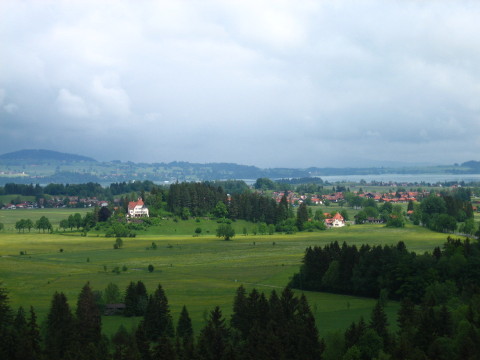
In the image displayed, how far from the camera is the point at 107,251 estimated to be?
111562 millimetres

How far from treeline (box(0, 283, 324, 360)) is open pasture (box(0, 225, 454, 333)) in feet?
13.8

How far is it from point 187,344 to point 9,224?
14781 centimetres

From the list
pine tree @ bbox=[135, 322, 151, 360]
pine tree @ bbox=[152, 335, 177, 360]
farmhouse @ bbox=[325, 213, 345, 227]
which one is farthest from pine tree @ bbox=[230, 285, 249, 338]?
farmhouse @ bbox=[325, 213, 345, 227]

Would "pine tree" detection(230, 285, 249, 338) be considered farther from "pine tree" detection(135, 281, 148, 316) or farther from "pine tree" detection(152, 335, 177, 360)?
"pine tree" detection(135, 281, 148, 316)

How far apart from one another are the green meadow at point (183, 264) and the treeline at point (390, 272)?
239 cm

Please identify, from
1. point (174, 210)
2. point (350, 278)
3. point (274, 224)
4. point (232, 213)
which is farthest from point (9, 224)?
point (350, 278)

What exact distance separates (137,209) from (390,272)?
340 feet

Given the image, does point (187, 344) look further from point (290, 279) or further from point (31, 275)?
point (31, 275)

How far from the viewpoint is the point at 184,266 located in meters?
93.6

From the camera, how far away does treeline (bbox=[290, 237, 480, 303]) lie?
67.2 m

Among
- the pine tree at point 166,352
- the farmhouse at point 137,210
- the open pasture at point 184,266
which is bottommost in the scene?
the open pasture at point 184,266

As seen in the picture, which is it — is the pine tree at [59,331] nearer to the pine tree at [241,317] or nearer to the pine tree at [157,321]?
the pine tree at [157,321]

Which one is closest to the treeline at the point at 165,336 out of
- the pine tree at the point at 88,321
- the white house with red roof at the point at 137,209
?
the pine tree at the point at 88,321

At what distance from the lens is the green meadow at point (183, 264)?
6538cm
